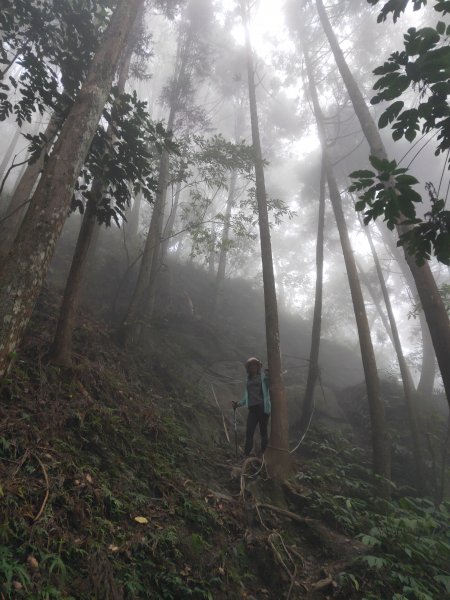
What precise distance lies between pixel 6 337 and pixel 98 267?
1134 cm

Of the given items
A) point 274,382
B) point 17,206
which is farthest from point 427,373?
point 17,206

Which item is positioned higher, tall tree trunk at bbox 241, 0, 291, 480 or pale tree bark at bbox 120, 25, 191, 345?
pale tree bark at bbox 120, 25, 191, 345

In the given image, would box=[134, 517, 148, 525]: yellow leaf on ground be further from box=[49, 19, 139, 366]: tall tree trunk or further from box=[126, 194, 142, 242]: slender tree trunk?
box=[126, 194, 142, 242]: slender tree trunk

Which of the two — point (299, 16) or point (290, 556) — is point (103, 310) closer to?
point (290, 556)

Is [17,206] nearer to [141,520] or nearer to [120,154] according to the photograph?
[120,154]

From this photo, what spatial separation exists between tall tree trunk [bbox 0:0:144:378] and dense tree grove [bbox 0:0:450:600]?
0.02m

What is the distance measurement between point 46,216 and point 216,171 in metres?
11.7

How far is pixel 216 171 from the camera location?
14.9m

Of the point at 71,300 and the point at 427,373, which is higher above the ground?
the point at 427,373


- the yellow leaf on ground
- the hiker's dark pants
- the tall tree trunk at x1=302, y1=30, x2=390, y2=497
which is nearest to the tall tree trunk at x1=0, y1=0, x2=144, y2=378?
the yellow leaf on ground

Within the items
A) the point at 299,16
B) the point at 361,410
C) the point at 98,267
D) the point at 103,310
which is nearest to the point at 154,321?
the point at 103,310

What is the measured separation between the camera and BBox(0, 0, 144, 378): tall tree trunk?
12.0 ft

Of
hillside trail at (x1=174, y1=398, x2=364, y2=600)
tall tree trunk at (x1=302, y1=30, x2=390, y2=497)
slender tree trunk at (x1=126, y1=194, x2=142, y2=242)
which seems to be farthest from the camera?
slender tree trunk at (x1=126, y1=194, x2=142, y2=242)

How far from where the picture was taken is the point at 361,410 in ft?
46.0
